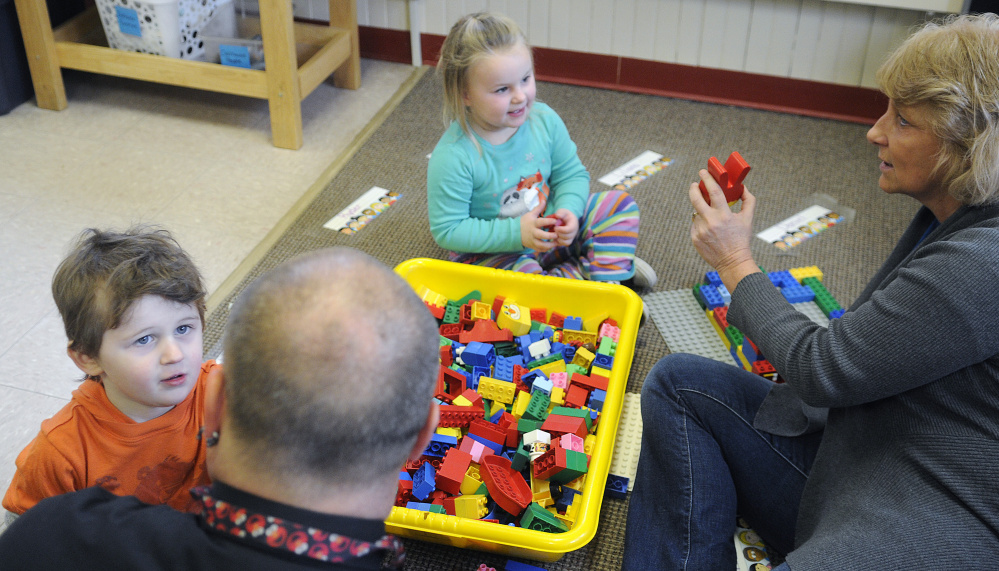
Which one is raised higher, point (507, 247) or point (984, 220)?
point (984, 220)

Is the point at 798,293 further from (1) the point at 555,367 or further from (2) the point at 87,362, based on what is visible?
(2) the point at 87,362

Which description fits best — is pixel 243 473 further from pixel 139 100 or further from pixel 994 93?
pixel 139 100

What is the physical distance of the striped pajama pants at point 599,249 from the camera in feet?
6.33

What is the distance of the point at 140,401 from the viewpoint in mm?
1152

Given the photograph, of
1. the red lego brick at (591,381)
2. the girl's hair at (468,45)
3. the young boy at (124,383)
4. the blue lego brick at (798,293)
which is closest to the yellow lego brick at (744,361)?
the blue lego brick at (798,293)

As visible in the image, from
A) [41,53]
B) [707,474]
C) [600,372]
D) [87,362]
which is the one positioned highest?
[87,362]

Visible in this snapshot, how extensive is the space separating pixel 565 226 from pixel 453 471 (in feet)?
2.14

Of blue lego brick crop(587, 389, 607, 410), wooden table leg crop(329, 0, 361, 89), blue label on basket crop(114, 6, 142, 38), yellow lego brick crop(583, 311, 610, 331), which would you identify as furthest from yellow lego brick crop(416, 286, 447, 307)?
blue label on basket crop(114, 6, 142, 38)

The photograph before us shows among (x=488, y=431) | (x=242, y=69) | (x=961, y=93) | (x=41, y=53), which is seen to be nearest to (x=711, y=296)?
(x=488, y=431)

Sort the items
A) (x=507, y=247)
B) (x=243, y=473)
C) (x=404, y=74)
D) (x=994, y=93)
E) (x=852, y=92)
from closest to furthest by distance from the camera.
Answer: (x=243, y=473)
(x=994, y=93)
(x=507, y=247)
(x=852, y=92)
(x=404, y=74)

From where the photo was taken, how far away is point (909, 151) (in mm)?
1135

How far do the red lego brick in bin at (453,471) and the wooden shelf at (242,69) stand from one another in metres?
1.51

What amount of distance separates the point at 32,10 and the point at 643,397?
242 centimetres

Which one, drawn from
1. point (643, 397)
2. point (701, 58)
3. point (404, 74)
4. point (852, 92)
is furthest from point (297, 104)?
point (852, 92)
